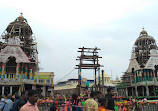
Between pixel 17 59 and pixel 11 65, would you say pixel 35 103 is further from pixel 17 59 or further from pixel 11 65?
pixel 11 65

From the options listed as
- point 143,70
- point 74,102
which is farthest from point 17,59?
point 143,70

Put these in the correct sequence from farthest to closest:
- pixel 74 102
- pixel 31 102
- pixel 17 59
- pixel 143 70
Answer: pixel 143 70
pixel 17 59
pixel 74 102
pixel 31 102

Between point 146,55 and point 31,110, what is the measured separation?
35.4m

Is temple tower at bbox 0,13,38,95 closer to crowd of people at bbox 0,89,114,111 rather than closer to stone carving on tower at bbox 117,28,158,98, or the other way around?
crowd of people at bbox 0,89,114,111

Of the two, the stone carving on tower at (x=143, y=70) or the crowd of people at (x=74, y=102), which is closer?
the crowd of people at (x=74, y=102)

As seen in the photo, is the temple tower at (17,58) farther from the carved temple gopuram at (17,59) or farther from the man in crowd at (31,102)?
the man in crowd at (31,102)

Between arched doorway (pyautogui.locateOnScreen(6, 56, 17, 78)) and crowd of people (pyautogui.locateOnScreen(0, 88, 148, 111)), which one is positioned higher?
arched doorway (pyautogui.locateOnScreen(6, 56, 17, 78))

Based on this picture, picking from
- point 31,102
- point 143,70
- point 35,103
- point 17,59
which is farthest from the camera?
point 143,70

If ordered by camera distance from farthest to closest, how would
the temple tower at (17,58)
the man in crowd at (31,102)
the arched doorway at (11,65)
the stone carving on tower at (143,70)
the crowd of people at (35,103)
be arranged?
1. the stone carving on tower at (143,70)
2. the arched doorway at (11,65)
3. the temple tower at (17,58)
4. the crowd of people at (35,103)
5. the man in crowd at (31,102)

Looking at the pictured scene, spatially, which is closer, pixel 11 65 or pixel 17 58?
pixel 17 58

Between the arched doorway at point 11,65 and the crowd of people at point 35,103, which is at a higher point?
the arched doorway at point 11,65

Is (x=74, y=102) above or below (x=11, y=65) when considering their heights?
below

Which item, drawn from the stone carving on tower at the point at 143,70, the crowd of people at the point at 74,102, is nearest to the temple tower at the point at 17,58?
the crowd of people at the point at 74,102

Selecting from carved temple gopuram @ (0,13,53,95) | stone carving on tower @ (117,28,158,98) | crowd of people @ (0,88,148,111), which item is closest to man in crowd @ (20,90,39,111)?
crowd of people @ (0,88,148,111)
